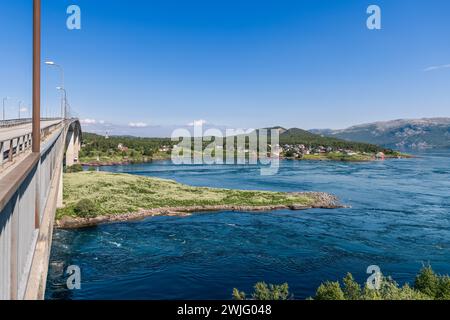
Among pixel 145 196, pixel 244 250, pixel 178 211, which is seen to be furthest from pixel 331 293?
pixel 145 196

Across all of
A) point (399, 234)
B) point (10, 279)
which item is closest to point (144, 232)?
point (399, 234)

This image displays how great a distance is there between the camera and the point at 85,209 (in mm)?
49656

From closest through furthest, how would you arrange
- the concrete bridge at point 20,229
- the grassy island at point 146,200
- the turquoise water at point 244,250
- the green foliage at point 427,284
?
the concrete bridge at point 20,229 < the green foliage at point 427,284 < the turquoise water at point 244,250 < the grassy island at point 146,200

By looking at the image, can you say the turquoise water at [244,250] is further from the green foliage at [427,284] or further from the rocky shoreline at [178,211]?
the green foliage at [427,284]

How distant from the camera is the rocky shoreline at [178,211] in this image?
47.7 m

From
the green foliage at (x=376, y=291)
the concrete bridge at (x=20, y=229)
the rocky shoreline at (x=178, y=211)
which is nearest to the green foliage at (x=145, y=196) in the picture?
the rocky shoreline at (x=178, y=211)

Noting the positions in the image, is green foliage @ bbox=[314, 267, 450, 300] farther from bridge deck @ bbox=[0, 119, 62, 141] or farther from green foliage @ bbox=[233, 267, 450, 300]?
bridge deck @ bbox=[0, 119, 62, 141]

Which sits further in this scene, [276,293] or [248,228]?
[248,228]

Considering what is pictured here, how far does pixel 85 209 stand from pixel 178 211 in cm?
1329

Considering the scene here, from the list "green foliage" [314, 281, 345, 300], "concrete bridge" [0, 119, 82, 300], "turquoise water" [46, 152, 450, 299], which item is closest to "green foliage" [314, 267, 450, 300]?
"green foliage" [314, 281, 345, 300]

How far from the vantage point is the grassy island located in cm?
5034
